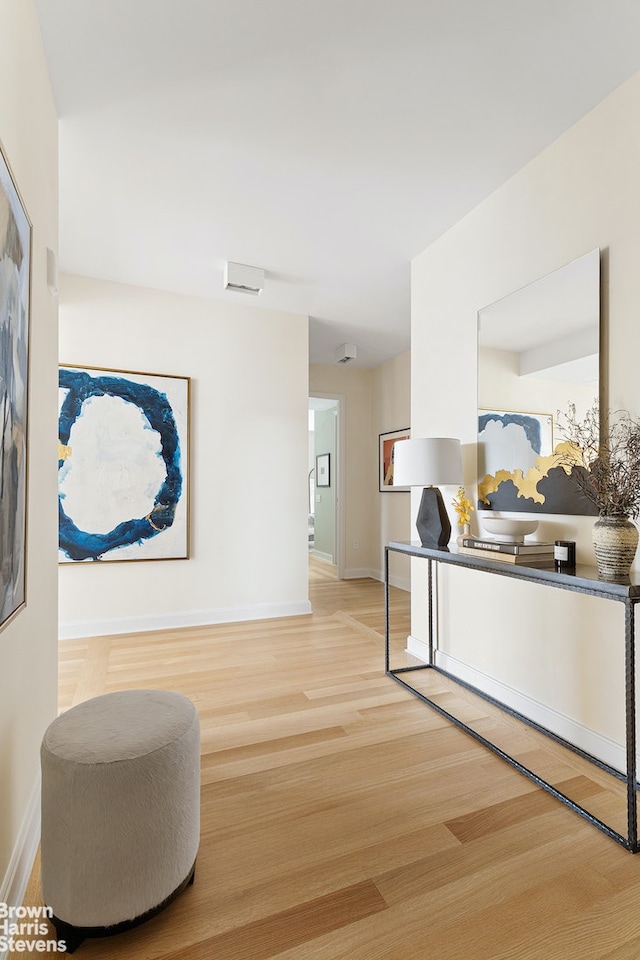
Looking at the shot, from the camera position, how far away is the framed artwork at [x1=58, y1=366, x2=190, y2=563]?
356 cm

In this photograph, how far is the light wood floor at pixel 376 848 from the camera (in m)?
1.20

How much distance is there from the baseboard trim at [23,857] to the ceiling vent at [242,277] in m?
2.94

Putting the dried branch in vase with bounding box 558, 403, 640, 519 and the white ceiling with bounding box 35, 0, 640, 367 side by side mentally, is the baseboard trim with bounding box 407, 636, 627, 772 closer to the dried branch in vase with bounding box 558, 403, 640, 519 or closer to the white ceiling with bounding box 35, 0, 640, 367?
the dried branch in vase with bounding box 558, 403, 640, 519

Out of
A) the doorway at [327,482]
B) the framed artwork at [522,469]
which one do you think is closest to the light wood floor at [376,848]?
the framed artwork at [522,469]

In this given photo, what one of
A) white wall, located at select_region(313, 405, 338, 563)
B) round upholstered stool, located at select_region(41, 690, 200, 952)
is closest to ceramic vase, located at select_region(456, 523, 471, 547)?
round upholstered stool, located at select_region(41, 690, 200, 952)

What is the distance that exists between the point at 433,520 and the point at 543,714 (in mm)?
1041

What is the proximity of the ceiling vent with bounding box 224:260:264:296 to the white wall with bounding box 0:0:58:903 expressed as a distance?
4.60 ft

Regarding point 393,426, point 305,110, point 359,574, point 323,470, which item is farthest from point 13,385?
point 323,470

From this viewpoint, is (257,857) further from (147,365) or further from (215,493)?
(147,365)

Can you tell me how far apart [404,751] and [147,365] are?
3.14 metres

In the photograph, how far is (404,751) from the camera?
204cm

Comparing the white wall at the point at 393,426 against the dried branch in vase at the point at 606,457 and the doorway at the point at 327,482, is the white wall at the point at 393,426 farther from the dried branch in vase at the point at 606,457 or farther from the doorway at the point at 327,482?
the dried branch in vase at the point at 606,457

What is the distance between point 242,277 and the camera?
3.38 metres

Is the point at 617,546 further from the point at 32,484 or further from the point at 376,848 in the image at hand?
the point at 32,484
